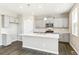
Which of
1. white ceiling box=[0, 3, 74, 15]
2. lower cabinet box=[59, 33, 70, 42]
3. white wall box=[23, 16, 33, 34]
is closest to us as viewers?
white ceiling box=[0, 3, 74, 15]

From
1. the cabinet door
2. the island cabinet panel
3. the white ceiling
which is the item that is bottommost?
the island cabinet panel

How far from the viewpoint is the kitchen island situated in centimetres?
342

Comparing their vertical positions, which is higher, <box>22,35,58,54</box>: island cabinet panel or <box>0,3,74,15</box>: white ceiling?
<box>0,3,74,15</box>: white ceiling

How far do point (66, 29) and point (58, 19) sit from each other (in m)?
0.80

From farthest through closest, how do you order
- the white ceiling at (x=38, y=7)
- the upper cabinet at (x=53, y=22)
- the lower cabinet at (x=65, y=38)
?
the upper cabinet at (x=53, y=22) < the lower cabinet at (x=65, y=38) < the white ceiling at (x=38, y=7)

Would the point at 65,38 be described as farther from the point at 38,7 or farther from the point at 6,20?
the point at 6,20

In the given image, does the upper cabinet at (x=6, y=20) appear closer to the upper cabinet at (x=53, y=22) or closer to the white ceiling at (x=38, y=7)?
the white ceiling at (x=38, y=7)

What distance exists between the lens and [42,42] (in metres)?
3.63

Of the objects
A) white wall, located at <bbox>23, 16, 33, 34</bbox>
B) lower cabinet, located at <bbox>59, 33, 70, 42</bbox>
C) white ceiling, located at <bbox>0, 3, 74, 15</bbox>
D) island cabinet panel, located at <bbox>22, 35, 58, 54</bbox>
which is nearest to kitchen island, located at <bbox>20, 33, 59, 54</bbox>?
island cabinet panel, located at <bbox>22, 35, 58, 54</bbox>

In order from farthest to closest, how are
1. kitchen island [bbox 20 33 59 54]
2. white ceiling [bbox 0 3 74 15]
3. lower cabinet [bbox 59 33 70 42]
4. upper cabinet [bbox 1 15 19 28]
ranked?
lower cabinet [bbox 59 33 70 42], upper cabinet [bbox 1 15 19 28], kitchen island [bbox 20 33 59 54], white ceiling [bbox 0 3 74 15]

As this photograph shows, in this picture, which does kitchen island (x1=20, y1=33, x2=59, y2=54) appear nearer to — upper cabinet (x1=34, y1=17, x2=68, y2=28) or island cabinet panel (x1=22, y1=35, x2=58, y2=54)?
island cabinet panel (x1=22, y1=35, x2=58, y2=54)

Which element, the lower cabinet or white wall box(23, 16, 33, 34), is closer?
the lower cabinet

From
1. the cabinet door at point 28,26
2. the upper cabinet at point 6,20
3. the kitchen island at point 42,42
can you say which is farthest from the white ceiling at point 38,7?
the cabinet door at point 28,26

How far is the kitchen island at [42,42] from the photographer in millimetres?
3420
